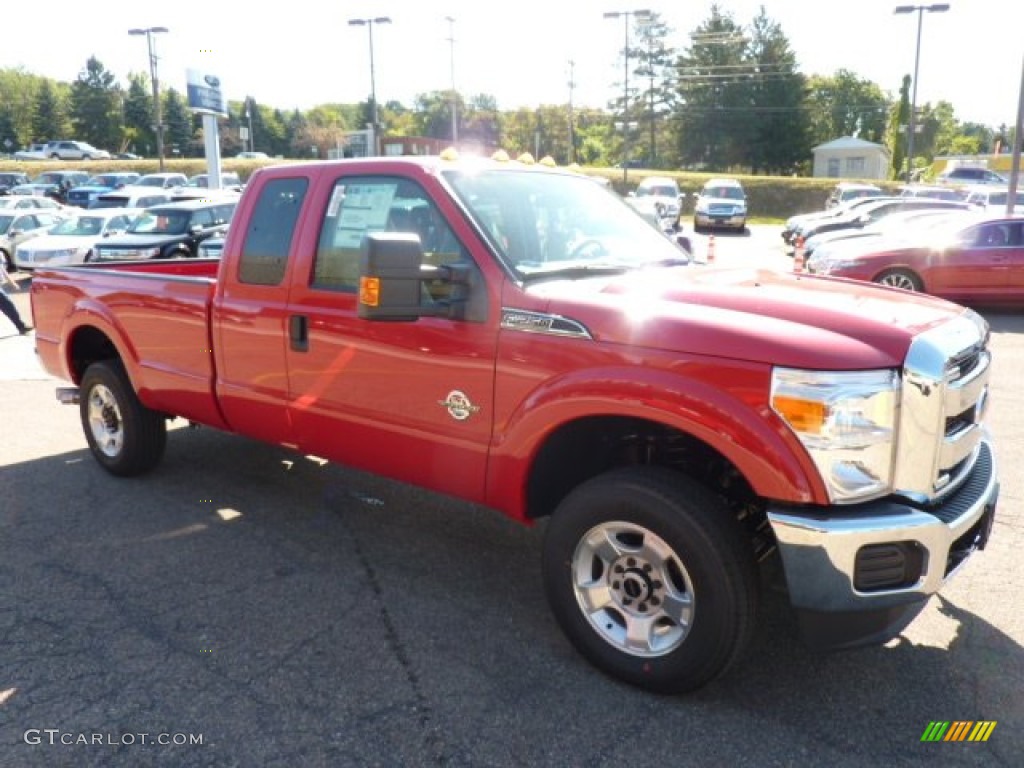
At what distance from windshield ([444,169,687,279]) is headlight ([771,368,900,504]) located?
121cm

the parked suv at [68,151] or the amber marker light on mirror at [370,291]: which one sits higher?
the parked suv at [68,151]

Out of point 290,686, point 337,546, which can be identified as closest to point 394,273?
point 290,686

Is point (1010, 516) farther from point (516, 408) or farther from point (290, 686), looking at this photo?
point (290, 686)

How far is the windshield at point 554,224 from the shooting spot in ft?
11.8

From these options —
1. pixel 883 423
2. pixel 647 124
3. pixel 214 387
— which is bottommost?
pixel 214 387

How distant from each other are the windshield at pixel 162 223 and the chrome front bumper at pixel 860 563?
15.3 meters

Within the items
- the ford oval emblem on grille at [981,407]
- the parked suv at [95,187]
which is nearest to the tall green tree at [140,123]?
the parked suv at [95,187]

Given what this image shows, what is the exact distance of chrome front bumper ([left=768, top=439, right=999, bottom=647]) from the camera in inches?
105

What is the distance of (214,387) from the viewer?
15.3 feet

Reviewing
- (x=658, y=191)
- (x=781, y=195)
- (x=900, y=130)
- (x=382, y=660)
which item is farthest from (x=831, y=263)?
(x=900, y=130)

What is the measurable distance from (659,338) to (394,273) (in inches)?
38.3

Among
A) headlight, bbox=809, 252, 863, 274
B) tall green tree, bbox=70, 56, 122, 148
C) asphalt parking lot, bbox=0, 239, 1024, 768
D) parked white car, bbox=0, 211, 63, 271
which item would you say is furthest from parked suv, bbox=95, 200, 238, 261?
tall green tree, bbox=70, 56, 122, 148

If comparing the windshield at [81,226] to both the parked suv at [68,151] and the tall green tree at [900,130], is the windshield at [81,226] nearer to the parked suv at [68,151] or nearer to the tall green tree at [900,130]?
the tall green tree at [900,130]

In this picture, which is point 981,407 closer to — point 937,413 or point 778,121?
point 937,413
